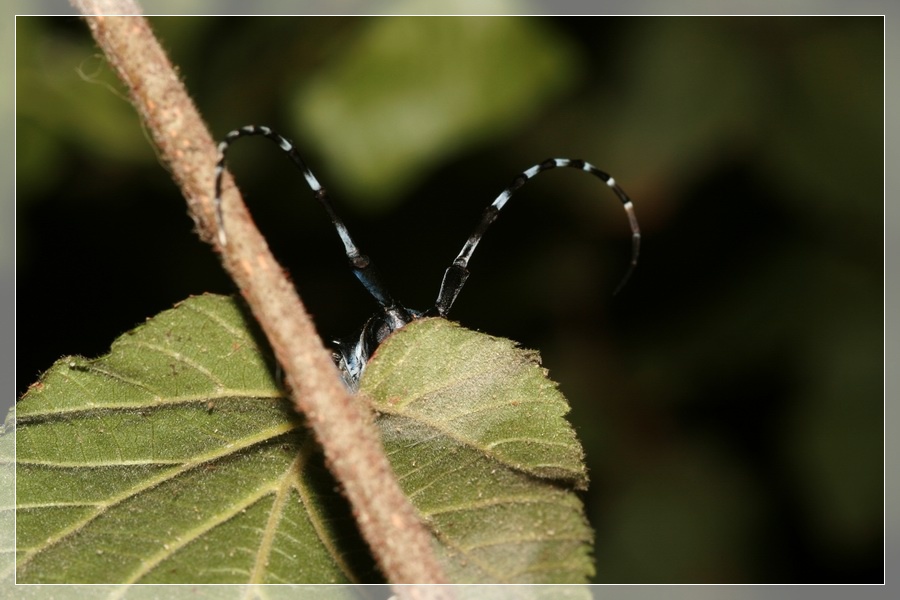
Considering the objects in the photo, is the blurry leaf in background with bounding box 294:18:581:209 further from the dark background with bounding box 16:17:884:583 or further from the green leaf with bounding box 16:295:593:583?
the green leaf with bounding box 16:295:593:583

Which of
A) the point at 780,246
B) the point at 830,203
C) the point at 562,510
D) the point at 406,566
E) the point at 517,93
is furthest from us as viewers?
the point at 780,246

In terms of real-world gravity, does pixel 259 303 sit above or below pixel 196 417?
above

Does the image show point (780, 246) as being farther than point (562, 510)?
Yes

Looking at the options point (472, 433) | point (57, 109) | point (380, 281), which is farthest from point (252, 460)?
point (57, 109)

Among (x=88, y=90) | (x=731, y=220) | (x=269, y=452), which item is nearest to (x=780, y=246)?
(x=731, y=220)

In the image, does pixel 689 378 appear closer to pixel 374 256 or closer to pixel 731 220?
pixel 731 220

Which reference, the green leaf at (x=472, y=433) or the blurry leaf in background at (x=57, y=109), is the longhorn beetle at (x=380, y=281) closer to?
the green leaf at (x=472, y=433)
